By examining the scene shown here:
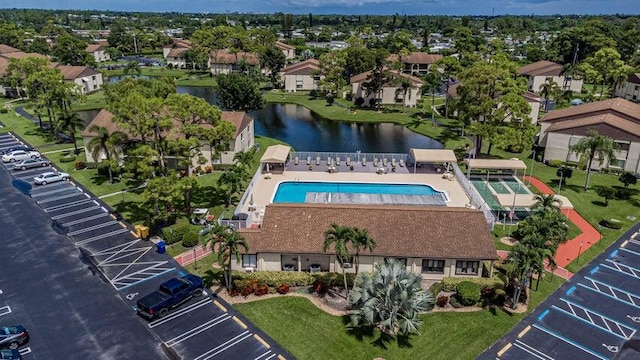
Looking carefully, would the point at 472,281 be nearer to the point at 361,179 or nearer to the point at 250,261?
the point at 250,261

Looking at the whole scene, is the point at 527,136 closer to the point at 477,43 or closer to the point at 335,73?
the point at 335,73

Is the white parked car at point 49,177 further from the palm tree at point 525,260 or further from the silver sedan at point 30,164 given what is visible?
the palm tree at point 525,260

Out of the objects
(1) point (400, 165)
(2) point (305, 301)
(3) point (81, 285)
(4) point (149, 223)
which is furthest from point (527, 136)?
(3) point (81, 285)

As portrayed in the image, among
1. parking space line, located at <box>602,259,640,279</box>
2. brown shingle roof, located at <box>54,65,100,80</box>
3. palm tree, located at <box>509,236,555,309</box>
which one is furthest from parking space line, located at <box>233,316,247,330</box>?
brown shingle roof, located at <box>54,65,100,80</box>

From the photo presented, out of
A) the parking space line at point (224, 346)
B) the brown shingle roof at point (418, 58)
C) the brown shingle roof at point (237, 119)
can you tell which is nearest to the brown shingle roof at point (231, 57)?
the brown shingle roof at point (418, 58)

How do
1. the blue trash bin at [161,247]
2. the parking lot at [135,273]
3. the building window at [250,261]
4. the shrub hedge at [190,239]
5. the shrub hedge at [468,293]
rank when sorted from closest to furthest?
the parking lot at [135,273]
the shrub hedge at [468,293]
the building window at [250,261]
the blue trash bin at [161,247]
the shrub hedge at [190,239]

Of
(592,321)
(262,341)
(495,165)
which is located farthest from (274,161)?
(592,321)
